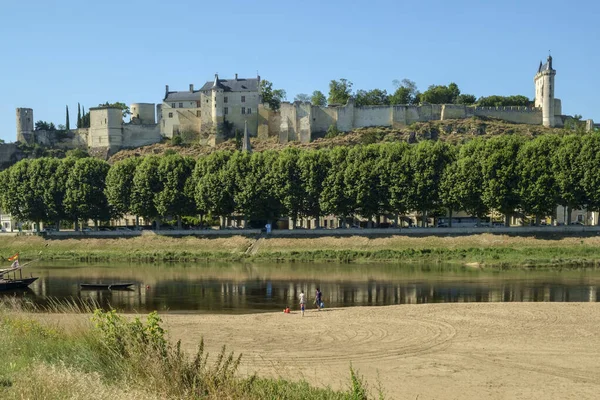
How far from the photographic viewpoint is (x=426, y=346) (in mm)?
22781

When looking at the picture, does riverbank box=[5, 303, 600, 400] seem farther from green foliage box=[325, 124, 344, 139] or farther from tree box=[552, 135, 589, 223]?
green foliage box=[325, 124, 344, 139]

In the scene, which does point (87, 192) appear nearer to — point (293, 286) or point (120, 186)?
point (120, 186)

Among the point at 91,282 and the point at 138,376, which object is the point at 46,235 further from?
the point at 138,376

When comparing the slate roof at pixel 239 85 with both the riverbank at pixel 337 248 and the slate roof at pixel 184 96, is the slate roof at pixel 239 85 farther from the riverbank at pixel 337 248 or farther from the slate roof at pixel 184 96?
the riverbank at pixel 337 248

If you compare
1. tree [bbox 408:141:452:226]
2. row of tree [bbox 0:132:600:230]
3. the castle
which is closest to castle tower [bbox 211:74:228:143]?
the castle

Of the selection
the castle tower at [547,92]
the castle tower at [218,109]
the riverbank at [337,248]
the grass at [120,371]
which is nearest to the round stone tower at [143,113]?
the castle tower at [218,109]

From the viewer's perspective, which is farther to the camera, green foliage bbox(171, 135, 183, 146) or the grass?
green foliage bbox(171, 135, 183, 146)

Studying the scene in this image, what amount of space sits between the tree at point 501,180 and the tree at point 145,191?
3334 centimetres

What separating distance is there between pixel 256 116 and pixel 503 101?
4796 cm

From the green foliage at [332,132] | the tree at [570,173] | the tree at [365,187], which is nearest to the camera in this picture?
the tree at [570,173]

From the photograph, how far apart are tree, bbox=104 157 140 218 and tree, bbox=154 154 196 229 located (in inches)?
141

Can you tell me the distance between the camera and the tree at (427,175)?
203 feet

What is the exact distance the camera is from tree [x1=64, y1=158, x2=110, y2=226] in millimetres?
71000

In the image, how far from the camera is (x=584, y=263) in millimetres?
49000
